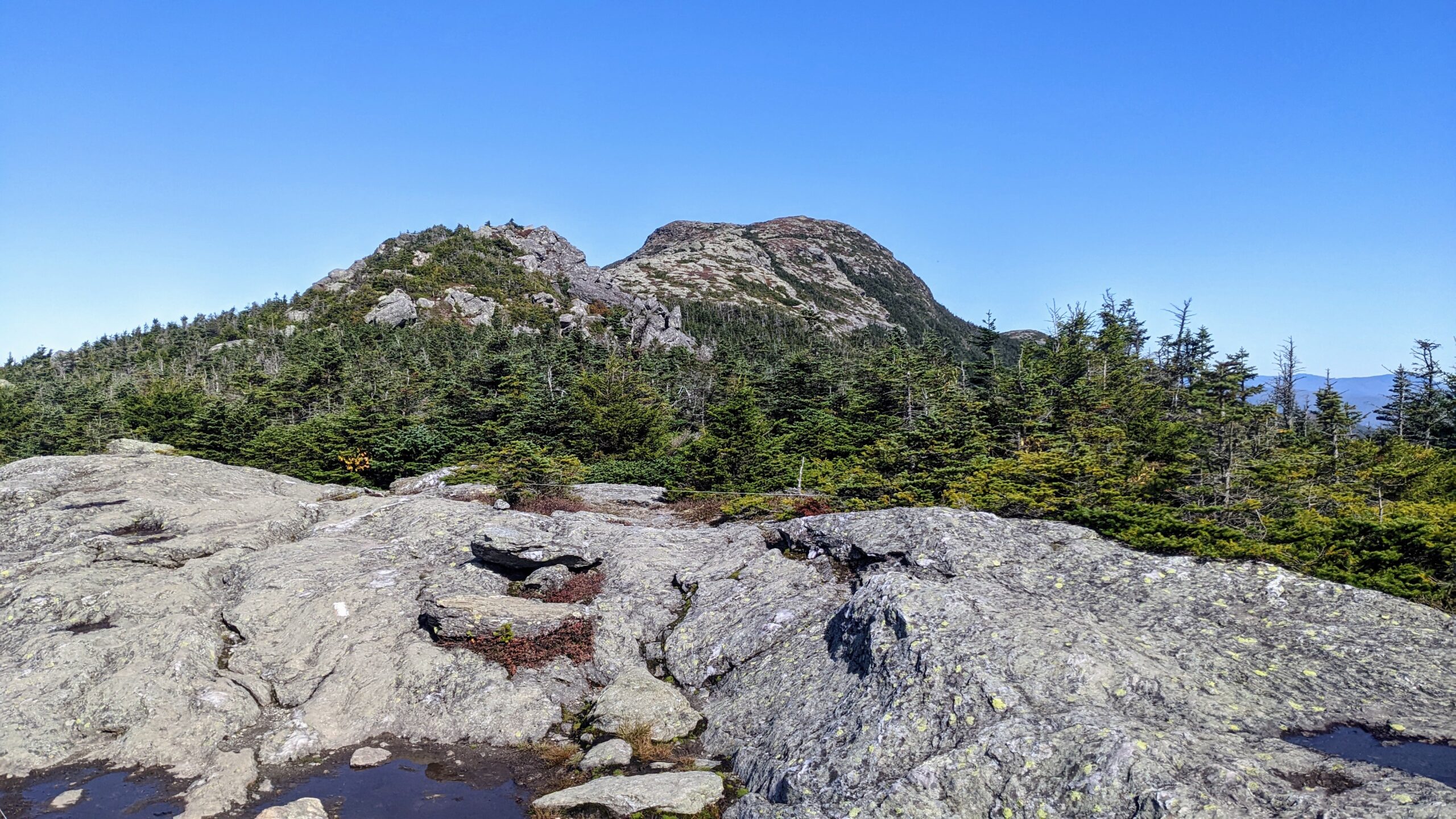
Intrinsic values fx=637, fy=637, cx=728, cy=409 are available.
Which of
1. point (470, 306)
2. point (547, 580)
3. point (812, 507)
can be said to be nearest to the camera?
point (547, 580)

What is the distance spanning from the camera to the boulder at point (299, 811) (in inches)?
375

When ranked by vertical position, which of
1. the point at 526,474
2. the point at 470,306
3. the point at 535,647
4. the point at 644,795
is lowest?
the point at 644,795

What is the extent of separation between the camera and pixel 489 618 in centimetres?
1455

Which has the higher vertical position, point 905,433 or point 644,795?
point 905,433

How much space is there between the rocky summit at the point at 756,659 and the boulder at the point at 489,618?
0.08 m

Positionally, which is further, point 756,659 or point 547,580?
point 547,580

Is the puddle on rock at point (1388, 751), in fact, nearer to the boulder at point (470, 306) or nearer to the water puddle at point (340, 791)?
the water puddle at point (340, 791)

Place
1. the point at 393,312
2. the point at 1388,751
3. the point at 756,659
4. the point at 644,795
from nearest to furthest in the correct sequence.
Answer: the point at 1388,751
the point at 644,795
the point at 756,659
the point at 393,312

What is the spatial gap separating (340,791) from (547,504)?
1555 cm

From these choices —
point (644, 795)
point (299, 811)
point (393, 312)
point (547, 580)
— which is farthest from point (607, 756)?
point (393, 312)

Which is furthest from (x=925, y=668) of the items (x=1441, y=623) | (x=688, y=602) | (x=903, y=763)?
(x=1441, y=623)

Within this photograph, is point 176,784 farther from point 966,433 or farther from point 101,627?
point 966,433

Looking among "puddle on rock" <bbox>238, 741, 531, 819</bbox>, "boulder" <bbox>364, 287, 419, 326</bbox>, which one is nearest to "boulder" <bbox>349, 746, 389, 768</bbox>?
"puddle on rock" <bbox>238, 741, 531, 819</bbox>

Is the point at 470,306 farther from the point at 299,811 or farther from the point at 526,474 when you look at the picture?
the point at 299,811
